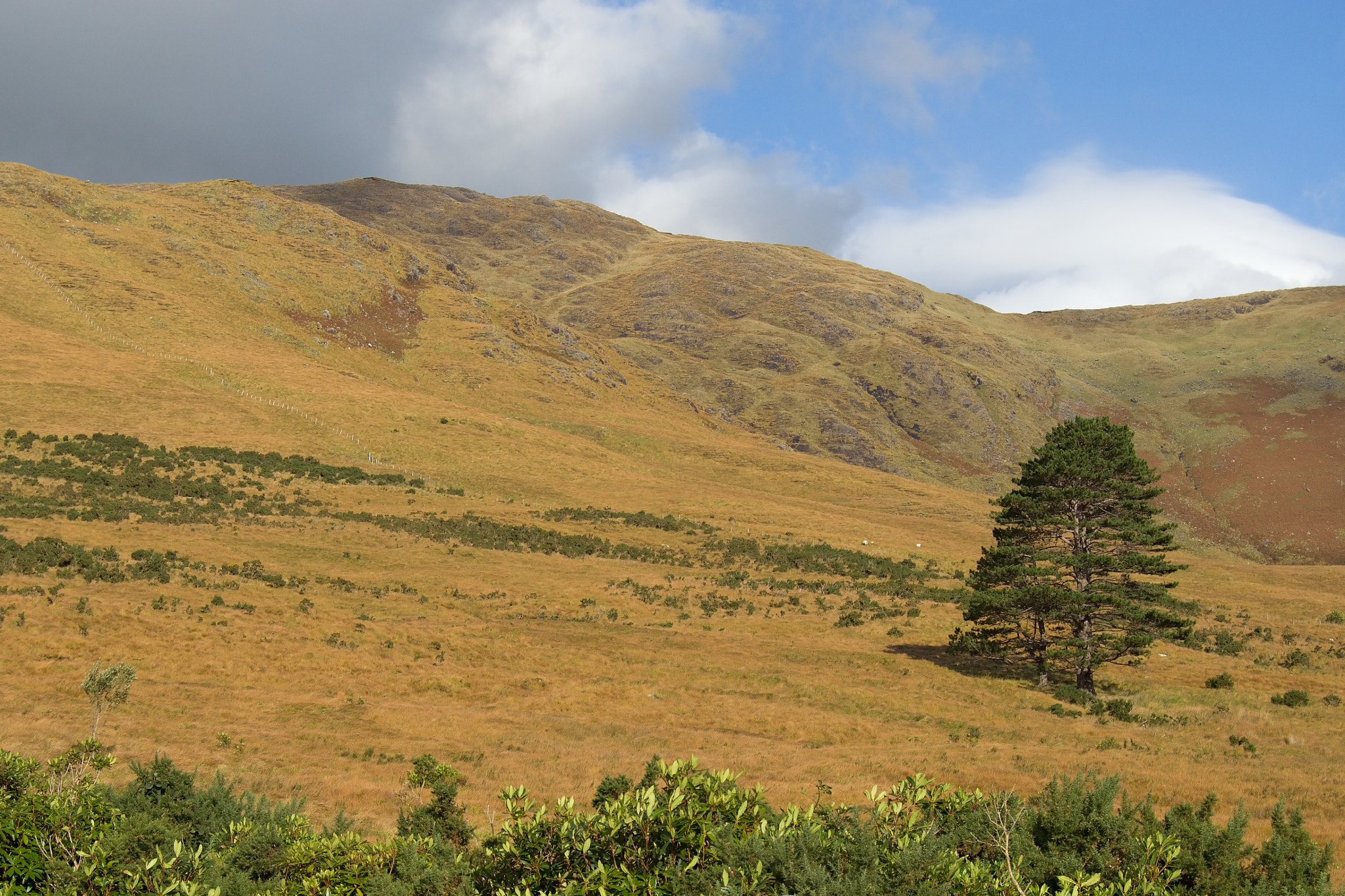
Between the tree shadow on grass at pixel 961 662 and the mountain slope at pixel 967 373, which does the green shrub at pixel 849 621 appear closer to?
the tree shadow on grass at pixel 961 662

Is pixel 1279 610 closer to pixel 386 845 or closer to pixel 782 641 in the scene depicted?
pixel 782 641

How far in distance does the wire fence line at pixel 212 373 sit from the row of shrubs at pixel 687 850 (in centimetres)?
5049

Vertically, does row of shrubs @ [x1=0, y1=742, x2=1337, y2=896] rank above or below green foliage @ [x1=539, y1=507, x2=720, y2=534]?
below

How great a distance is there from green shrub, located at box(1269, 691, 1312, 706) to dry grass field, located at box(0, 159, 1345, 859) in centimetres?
52

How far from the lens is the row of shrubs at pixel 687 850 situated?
624 cm

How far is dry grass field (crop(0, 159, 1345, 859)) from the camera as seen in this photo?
17.5 meters

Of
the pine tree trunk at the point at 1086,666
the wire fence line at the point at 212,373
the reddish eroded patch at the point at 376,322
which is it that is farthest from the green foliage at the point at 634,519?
the reddish eroded patch at the point at 376,322

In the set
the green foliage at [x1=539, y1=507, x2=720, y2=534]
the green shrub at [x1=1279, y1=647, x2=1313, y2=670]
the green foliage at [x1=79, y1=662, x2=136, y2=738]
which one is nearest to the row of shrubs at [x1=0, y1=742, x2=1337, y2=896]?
the green foliage at [x1=79, y1=662, x2=136, y2=738]

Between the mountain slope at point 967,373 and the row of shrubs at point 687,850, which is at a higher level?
the mountain slope at point 967,373

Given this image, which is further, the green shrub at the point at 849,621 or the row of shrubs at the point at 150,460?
the row of shrubs at the point at 150,460

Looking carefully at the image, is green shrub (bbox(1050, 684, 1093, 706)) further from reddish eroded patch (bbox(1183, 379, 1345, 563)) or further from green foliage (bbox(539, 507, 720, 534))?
reddish eroded patch (bbox(1183, 379, 1345, 563))

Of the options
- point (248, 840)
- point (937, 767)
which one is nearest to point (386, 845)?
point (248, 840)

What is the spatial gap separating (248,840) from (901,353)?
498ft

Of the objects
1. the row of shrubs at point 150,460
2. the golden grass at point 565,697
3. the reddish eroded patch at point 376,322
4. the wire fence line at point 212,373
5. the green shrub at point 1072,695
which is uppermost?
the reddish eroded patch at point 376,322
